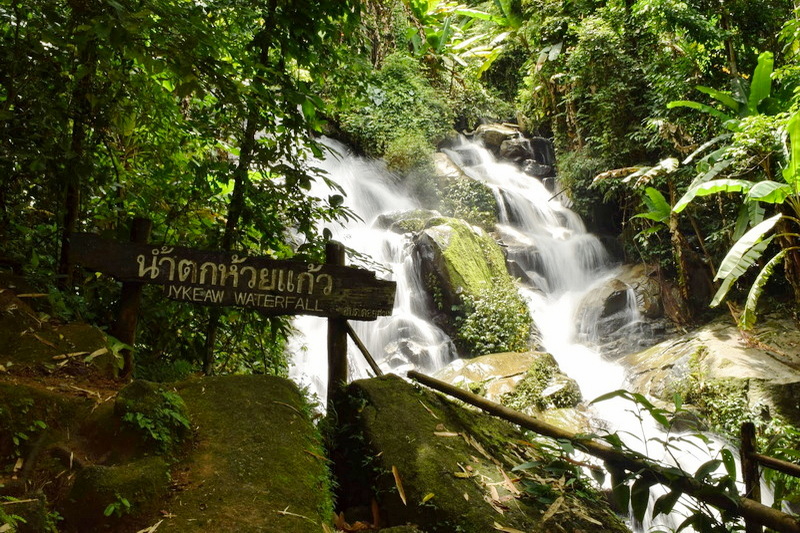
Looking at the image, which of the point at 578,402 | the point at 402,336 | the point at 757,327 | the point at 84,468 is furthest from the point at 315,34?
the point at 757,327

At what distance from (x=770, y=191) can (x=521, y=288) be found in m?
6.31

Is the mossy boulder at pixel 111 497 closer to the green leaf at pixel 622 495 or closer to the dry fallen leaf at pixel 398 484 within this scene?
the dry fallen leaf at pixel 398 484

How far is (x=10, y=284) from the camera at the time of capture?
3.19m

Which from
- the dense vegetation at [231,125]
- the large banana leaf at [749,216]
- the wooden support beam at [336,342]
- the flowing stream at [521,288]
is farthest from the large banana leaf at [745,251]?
the wooden support beam at [336,342]

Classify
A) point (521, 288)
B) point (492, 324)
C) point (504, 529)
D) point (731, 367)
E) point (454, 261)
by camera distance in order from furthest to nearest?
point (521, 288) < point (454, 261) < point (492, 324) < point (731, 367) < point (504, 529)

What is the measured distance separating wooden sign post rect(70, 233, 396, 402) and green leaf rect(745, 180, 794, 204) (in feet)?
18.3

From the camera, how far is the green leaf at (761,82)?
759cm

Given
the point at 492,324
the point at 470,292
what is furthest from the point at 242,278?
the point at 470,292

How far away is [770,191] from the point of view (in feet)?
21.5

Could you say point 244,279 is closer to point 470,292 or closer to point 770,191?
point 770,191

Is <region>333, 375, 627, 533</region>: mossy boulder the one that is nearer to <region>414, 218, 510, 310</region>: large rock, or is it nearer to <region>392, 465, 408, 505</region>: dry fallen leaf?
<region>392, 465, 408, 505</region>: dry fallen leaf

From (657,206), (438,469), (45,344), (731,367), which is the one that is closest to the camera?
(438,469)

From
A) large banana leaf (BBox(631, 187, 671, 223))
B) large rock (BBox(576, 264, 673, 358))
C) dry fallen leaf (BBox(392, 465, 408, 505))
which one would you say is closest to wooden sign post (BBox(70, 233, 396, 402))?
dry fallen leaf (BBox(392, 465, 408, 505))

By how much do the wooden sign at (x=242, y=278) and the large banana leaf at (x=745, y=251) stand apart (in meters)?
5.62
